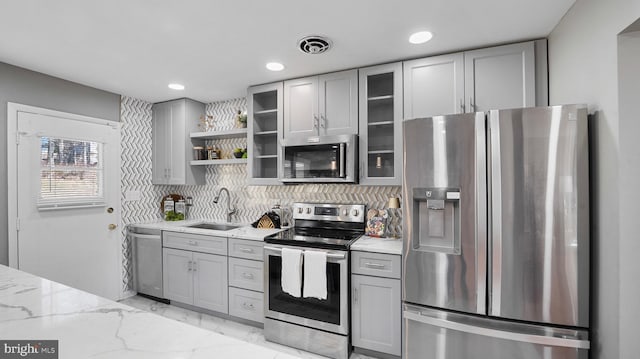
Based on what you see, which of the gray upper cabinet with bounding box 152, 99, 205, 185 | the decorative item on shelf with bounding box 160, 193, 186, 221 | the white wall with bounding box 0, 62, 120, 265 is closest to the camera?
the white wall with bounding box 0, 62, 120, 265

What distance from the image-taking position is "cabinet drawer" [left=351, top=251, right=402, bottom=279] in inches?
85.6

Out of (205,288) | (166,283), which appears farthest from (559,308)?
(166,283)

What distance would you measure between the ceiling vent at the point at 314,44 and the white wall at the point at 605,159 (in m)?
1.48

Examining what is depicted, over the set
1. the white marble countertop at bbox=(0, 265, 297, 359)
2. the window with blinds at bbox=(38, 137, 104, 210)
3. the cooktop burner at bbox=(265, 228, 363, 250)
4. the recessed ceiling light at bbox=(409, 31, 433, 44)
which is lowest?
the cooktop burner at bbox=(265, 228, 363, 250)

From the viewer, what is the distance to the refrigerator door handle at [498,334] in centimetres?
152

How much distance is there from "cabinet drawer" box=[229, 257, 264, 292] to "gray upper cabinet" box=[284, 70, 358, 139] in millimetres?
1273

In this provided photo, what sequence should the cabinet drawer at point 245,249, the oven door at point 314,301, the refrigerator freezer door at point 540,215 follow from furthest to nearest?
the cabinet drawer at point 245,249
the oven door at point 314,301
the refrigerator freezer door at point 540,215

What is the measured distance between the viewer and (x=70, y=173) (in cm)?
293

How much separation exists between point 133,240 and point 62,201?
0.84m

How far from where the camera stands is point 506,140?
1661 millimetres

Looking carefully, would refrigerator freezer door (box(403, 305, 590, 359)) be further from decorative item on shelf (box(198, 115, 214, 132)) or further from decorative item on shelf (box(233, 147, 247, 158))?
decorative item on shelf (box(198, 115, 214, 132))

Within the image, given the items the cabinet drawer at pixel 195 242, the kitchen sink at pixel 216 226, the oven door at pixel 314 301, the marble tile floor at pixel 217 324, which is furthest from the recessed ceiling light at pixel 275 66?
the marble tile floor at pixel 217 324

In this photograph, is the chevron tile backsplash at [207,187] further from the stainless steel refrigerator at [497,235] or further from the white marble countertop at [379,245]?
the stainless steel refrigerator at [497,235]

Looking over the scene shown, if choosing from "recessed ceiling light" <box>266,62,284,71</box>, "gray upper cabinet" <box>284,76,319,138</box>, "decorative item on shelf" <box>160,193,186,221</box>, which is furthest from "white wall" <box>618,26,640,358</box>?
"decorative item on shelf" <box>160,193,186,221</box>
